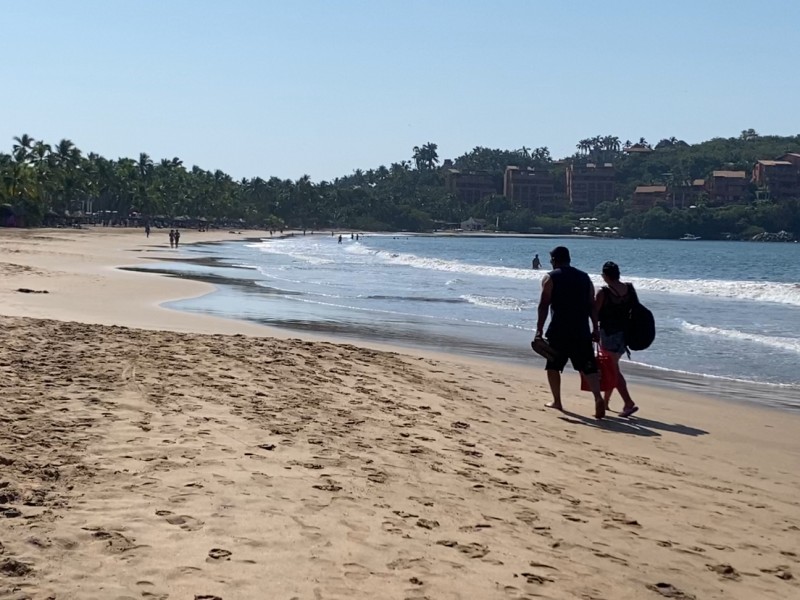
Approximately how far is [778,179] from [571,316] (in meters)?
179

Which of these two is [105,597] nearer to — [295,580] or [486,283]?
[295,580]

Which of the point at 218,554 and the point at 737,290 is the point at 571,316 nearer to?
the point at 218,554

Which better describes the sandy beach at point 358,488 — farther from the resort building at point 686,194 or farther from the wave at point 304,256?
the resort building at point 686,194

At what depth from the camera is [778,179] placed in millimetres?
174375

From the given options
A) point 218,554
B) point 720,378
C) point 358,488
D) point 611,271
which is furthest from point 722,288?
point 218,554

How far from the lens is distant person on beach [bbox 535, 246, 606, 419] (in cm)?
889

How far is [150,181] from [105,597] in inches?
5543

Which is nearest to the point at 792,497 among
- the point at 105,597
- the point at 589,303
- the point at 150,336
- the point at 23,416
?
the point at 589,303

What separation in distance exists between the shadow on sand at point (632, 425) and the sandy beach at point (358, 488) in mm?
40

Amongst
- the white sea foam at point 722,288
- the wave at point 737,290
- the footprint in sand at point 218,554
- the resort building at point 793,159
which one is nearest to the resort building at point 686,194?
the resort building at point 793,159

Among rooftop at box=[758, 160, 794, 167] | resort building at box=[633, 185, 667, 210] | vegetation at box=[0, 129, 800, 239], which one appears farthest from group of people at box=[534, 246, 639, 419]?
resort building at box=[633, 185, 667, 210]

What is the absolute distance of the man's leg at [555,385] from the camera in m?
9.12

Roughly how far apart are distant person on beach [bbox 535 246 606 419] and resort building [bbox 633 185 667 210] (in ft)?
589

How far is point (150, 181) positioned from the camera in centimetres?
13912
